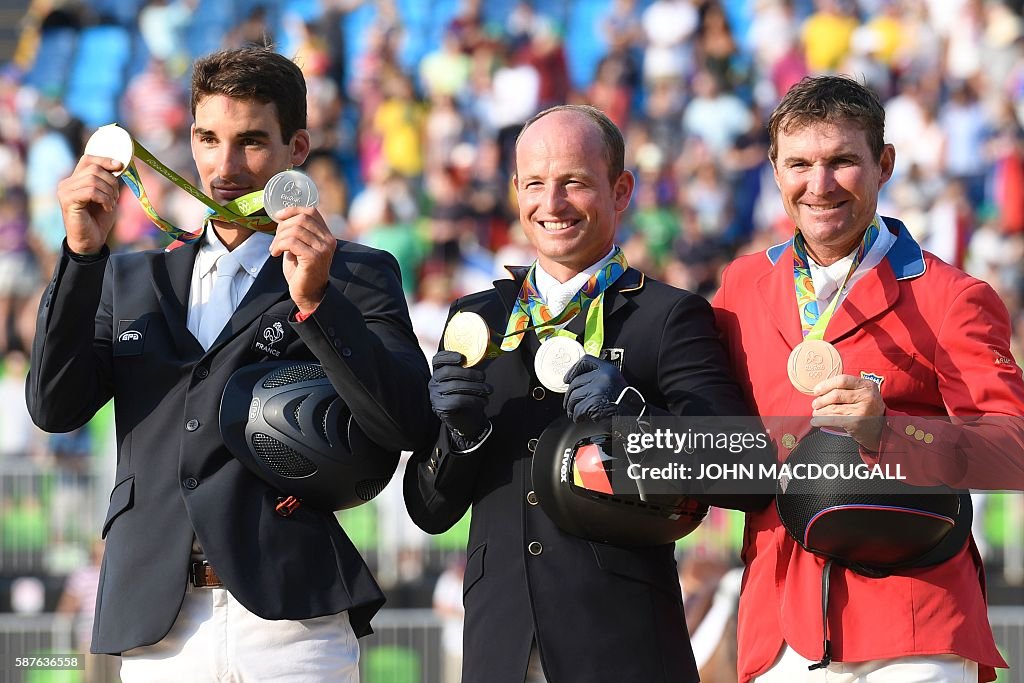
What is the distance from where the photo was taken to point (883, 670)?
3432 mm

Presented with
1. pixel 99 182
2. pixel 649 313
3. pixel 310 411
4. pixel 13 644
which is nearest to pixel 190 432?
pixel 310 411

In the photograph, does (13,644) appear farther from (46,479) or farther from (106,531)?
(106,531)

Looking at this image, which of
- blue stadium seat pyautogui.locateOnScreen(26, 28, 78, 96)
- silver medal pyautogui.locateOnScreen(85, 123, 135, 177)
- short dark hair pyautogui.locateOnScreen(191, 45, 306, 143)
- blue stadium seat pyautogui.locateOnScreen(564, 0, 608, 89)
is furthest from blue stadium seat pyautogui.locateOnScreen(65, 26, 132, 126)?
silver medal pyautogui.locateOnScreen(85, 123, 135, 177)

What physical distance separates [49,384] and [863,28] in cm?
1265

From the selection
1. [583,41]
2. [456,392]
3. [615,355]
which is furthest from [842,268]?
[583,41]

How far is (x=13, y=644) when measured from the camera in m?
8.18

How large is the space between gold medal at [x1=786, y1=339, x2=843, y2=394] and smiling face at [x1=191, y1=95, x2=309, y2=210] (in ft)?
4.60

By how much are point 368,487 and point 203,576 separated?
0.43 metres

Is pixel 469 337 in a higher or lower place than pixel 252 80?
lower

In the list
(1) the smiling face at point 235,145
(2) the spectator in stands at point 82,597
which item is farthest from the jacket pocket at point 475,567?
(2) the spectator in stands at point 82,597

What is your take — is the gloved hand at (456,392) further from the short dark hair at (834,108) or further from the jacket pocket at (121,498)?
the short dark hair at (834,108)

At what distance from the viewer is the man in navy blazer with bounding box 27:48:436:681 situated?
3.52m

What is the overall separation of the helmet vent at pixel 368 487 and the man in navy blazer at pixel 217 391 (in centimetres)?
11

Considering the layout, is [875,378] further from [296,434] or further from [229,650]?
[229,650]
